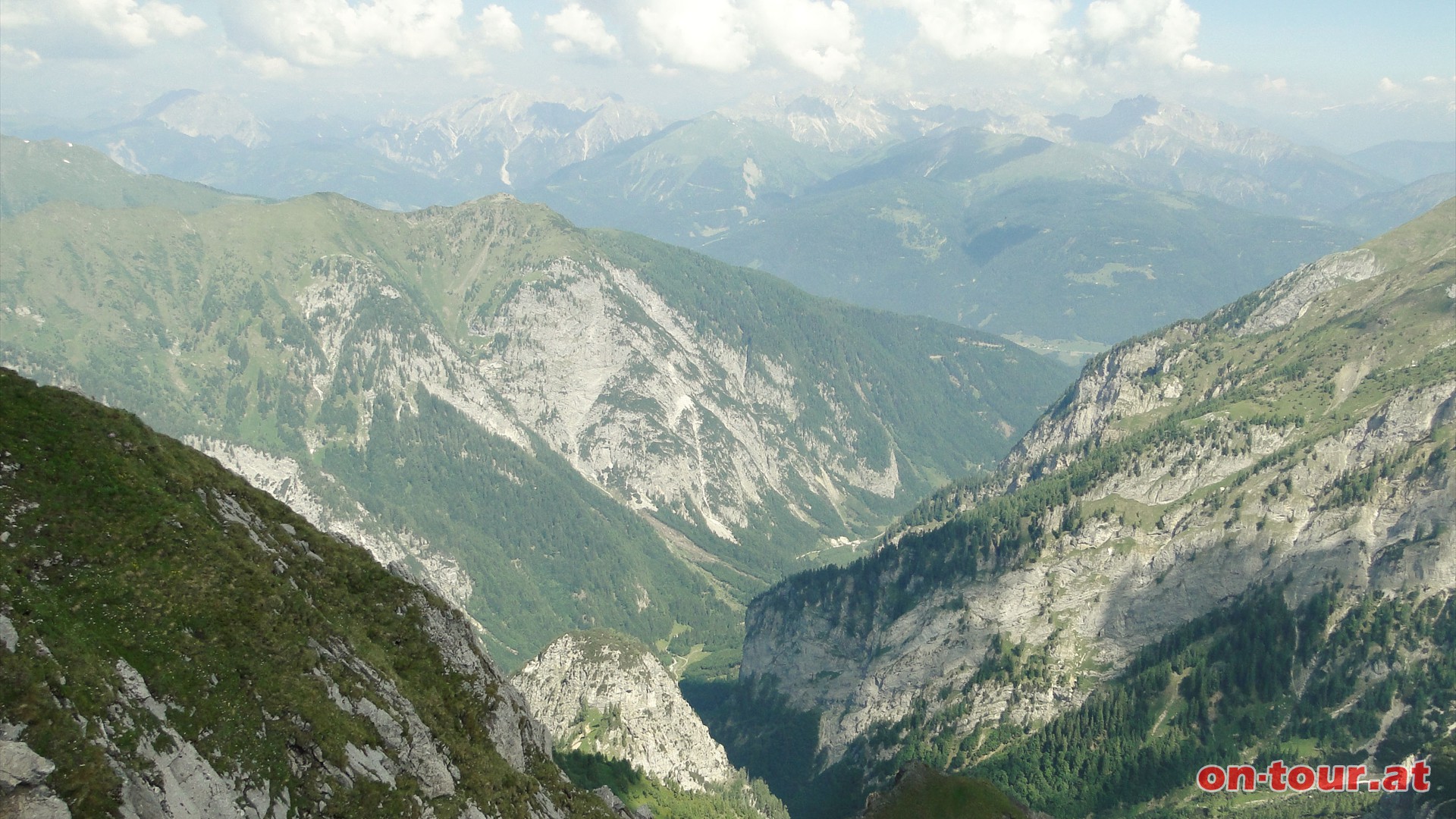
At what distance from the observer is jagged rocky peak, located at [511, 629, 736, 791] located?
529ft

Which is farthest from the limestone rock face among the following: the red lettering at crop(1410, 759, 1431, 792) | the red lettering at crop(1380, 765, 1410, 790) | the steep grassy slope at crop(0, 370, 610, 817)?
the red lettering at crop(1380, 765, 1410, 790)

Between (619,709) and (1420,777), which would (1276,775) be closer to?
(1420,777)

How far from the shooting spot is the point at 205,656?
1976 inches

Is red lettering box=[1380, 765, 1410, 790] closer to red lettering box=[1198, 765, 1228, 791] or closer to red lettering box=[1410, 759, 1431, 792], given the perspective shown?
red lettering box=[1410, 759, 1431, 792]

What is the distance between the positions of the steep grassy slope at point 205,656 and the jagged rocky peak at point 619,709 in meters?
92.3

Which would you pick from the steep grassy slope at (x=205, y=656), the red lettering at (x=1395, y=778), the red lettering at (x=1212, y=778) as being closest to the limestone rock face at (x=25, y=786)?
the steep grassy slope at (x=205, y=656)

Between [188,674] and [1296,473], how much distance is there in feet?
679

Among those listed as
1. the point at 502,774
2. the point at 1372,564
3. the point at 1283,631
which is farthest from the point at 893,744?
the point at 502,774

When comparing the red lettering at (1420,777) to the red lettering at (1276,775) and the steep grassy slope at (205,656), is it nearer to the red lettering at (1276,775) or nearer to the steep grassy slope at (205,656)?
the red lettering at (1276,775)

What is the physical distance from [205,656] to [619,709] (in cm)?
12172

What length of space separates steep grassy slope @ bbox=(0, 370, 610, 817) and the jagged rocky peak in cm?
9235

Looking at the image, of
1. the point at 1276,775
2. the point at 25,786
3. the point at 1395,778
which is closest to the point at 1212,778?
the point at 1276,775

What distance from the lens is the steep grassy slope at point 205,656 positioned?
4241 centimetres

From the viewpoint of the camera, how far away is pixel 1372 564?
178500 millimetres
